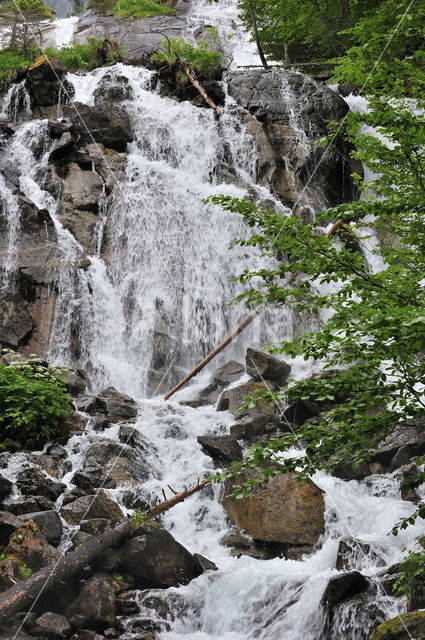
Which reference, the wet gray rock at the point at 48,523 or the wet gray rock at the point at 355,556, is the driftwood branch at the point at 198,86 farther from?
the wet gray rock at the point at 355,556

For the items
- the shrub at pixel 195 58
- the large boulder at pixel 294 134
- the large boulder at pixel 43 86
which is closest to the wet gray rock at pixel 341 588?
the large boulder at pixel 294 134

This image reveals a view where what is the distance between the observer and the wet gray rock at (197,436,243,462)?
9641mm

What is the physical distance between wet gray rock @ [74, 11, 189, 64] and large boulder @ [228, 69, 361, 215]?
261 inches

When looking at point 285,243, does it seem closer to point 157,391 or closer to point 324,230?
point 157,391

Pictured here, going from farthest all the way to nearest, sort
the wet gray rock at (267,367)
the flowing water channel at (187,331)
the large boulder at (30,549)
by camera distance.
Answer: the wet gray rock at (267,367) < the flowing water channel at (187,331) < the large boulder at (30,549)

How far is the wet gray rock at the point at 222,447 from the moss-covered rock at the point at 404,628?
5.18 m

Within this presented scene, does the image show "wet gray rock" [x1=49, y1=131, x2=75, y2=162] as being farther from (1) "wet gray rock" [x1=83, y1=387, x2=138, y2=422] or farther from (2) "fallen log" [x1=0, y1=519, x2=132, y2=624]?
(2) "fallen log" [x1=0, y1=519, x2=132, y2=624]

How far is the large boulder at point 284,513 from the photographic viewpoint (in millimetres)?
7496

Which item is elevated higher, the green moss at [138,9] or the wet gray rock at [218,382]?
the green moss at [138,9]

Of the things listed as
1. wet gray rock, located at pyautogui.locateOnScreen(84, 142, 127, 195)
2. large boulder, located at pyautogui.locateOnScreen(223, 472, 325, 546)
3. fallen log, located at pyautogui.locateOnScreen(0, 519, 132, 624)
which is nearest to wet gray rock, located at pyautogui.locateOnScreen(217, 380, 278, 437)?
large boulder, located at pyautogui.locateOnScreen(223, 472, 325, 546)

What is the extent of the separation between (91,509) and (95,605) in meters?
1.87

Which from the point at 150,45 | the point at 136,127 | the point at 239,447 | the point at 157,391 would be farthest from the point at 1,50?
the point at 239,447

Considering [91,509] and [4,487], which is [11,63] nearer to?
[4,487]

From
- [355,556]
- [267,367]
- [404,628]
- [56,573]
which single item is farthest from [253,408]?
[404,628]
